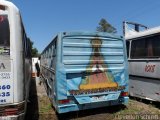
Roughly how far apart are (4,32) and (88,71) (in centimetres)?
309

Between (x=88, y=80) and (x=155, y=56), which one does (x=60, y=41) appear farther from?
(x=155, y=56)

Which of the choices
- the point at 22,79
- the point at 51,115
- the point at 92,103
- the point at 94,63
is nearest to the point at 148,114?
the point at 92,103

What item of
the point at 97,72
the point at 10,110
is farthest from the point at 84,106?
the point at 10,110

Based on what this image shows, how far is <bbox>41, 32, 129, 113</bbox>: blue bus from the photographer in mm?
6324

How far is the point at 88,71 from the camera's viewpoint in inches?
261

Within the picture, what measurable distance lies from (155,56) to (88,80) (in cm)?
263

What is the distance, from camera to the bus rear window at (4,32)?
419cm

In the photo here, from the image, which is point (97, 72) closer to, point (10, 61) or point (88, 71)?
point (88, 71)

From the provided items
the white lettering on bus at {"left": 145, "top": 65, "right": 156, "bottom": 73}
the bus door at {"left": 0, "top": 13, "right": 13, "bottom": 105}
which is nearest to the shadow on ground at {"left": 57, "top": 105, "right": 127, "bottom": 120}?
the white lettering on bus at {"left": 145, "top": 65, "right": 156, "bottom": 73}

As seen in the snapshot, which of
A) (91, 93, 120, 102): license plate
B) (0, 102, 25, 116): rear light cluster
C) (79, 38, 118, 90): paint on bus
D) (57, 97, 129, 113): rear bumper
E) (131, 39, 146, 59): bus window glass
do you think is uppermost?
(131, 39, 146, 59): bus window glass

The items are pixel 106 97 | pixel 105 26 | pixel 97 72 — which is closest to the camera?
pixel 97 72

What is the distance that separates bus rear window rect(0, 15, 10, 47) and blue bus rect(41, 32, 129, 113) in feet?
7.28

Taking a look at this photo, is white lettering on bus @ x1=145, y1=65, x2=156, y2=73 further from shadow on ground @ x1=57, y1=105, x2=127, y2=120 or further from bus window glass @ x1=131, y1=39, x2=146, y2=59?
shadow on ground @ x1=57, y1=105, x2=127, y2=120

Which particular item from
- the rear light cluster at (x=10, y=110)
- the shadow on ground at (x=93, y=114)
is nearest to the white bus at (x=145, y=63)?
the shadow on ground at (x=93, y=114)
